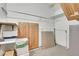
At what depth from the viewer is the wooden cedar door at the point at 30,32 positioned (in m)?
1.48

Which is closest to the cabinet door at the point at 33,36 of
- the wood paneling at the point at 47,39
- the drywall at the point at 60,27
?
the wood paneling at the point at 47,39

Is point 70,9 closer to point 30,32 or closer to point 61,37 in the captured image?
point 61,37

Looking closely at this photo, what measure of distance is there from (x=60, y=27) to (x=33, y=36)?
41cm

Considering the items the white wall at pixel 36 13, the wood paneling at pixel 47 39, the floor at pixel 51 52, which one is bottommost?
the floor at pixel 51 52

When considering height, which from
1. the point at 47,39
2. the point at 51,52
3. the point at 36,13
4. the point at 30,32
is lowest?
the point at 51,52

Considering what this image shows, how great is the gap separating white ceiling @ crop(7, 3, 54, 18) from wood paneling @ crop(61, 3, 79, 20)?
203 millimetres

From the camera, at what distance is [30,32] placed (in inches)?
59.4

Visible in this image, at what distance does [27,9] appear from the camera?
1505 millimetres

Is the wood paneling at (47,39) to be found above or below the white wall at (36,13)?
below

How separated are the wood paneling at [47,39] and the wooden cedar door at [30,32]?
4.1 inches

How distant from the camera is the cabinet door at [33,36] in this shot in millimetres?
1512

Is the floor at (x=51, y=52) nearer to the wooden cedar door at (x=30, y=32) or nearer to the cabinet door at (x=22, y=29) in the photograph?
the wooden cedar door at (x=30, y=32)

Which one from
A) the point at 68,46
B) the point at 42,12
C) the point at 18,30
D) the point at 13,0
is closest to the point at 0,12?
the point at 13,0

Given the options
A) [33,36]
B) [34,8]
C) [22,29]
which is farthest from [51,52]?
[34,8]
